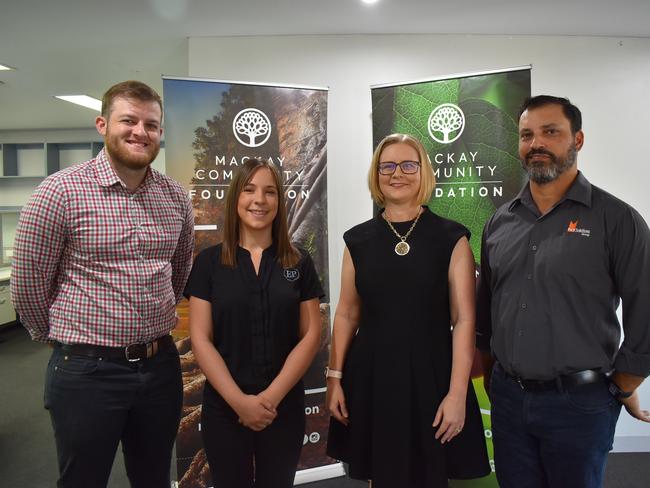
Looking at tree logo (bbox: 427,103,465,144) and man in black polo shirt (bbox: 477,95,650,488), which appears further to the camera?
tree logo (bbox: 427,103,465,144)

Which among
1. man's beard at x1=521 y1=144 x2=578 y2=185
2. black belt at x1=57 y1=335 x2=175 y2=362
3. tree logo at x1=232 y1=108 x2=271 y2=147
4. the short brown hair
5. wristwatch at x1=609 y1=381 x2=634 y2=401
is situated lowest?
wristwatch at x1=609 y1=381 x2=634 y2=401

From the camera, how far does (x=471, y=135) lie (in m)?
2.69

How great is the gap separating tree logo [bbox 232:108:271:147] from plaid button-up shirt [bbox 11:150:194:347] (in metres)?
1.12

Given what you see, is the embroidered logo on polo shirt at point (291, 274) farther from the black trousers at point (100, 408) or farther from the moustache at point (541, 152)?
the moustache at point (541, 152)

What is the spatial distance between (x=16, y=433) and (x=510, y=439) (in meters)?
3.63

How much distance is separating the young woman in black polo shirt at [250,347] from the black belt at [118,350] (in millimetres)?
221

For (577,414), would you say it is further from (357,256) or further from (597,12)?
(597,12)

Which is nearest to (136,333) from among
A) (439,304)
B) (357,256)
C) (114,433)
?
(114,433)

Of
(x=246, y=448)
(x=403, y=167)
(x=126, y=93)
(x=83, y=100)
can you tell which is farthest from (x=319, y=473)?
(x=83, y=100)

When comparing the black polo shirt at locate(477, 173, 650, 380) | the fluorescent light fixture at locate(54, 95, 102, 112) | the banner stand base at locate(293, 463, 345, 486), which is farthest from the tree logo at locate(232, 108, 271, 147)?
the fluorescent light fixture at locate(54, 95, 102, 112)

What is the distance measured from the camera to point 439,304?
1497mm

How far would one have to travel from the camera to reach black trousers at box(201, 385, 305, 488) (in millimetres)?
1534

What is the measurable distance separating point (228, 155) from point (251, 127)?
0.72ft

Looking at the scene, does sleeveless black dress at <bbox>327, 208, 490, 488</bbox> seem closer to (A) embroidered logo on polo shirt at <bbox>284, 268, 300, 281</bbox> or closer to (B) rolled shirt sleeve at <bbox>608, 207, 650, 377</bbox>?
(A) embroidered logo on polo shirt at <bbox>284, 268, 300, 281</bbox>
